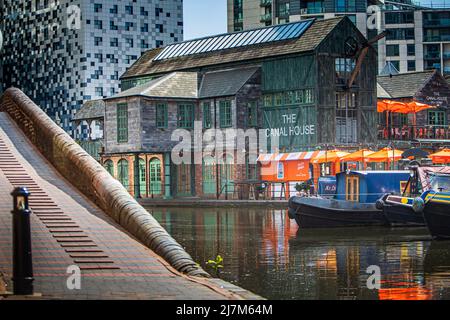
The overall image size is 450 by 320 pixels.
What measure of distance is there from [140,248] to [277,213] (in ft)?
120

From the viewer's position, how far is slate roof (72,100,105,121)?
85.4 meters

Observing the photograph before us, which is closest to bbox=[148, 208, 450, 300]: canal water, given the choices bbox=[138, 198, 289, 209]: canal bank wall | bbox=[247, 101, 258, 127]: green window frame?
bbox=[138, 198, 289, 209]: canal bank wall

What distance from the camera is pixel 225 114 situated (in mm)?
69250

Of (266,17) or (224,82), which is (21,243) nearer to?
(224,82)

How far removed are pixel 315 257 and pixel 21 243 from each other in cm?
1708

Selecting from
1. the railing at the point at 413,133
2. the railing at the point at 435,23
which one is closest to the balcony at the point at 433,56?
the railing at the point at 435,23

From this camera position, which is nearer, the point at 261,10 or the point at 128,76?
the point at 128,76

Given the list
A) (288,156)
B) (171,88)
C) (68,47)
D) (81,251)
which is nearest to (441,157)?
(288,156)

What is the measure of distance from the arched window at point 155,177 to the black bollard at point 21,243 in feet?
188

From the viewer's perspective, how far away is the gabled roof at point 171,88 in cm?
7044
